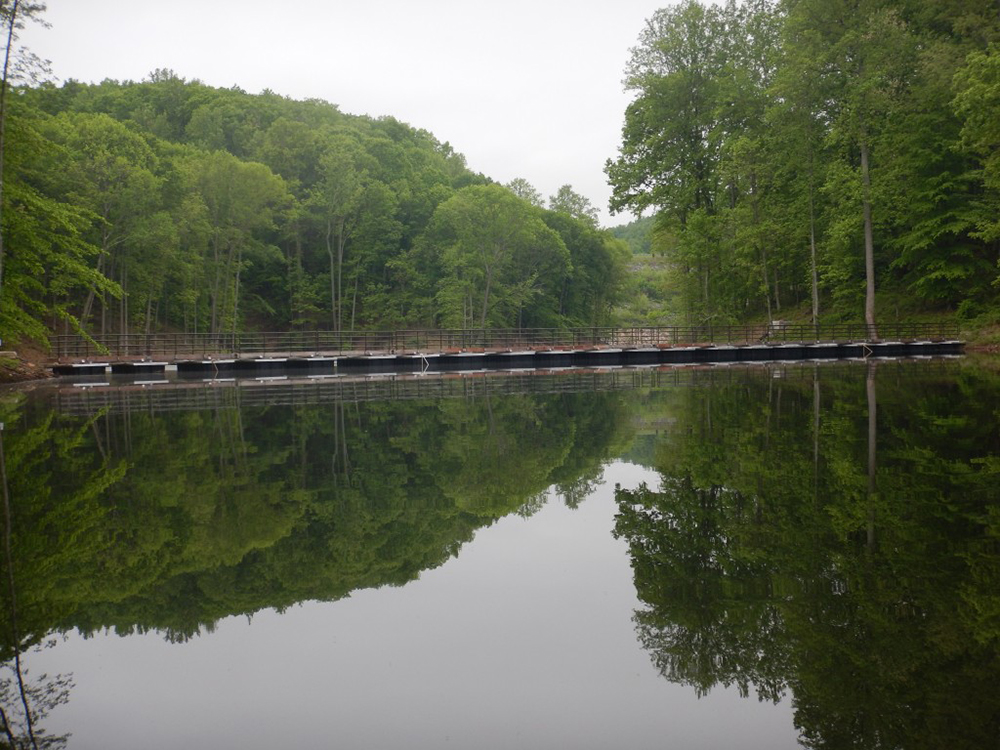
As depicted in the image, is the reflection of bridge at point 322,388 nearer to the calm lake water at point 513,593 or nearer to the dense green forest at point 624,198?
the dense green forest at point 624,198

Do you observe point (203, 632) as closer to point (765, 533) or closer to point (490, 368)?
point (765, 533)

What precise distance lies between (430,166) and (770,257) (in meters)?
41.8

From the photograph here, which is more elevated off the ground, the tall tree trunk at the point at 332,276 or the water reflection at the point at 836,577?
the tall tree trunk at the point at 332,276

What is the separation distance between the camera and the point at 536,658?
14.6ft

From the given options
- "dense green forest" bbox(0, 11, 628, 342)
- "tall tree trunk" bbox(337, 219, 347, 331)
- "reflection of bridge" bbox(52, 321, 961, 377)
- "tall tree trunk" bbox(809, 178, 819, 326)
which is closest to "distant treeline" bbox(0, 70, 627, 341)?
"dense green forest" bbox(0, 11, 628, 342)

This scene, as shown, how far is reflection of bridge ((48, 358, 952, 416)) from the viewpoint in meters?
20.3

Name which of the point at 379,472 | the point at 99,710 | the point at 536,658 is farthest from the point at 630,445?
the point at 99,710

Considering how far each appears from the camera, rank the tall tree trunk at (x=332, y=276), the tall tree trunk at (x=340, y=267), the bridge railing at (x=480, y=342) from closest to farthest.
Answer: the bridge railing at (x=480, y=342) → the tall tree trunk at (x=332, y=276) → the tall tree trunk at (x=340, y=267)

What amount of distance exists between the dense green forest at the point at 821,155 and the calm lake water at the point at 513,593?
27.6 metres

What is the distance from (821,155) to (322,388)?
3355 cm

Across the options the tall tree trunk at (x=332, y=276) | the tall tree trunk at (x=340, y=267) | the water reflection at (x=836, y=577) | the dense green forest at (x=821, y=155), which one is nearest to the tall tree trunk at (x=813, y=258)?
the dense green forest at (x=821, y=155)

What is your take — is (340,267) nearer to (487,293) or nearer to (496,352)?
(487,293)

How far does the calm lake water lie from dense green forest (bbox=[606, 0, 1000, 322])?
90.5ft

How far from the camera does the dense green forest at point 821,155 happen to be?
37.5m
